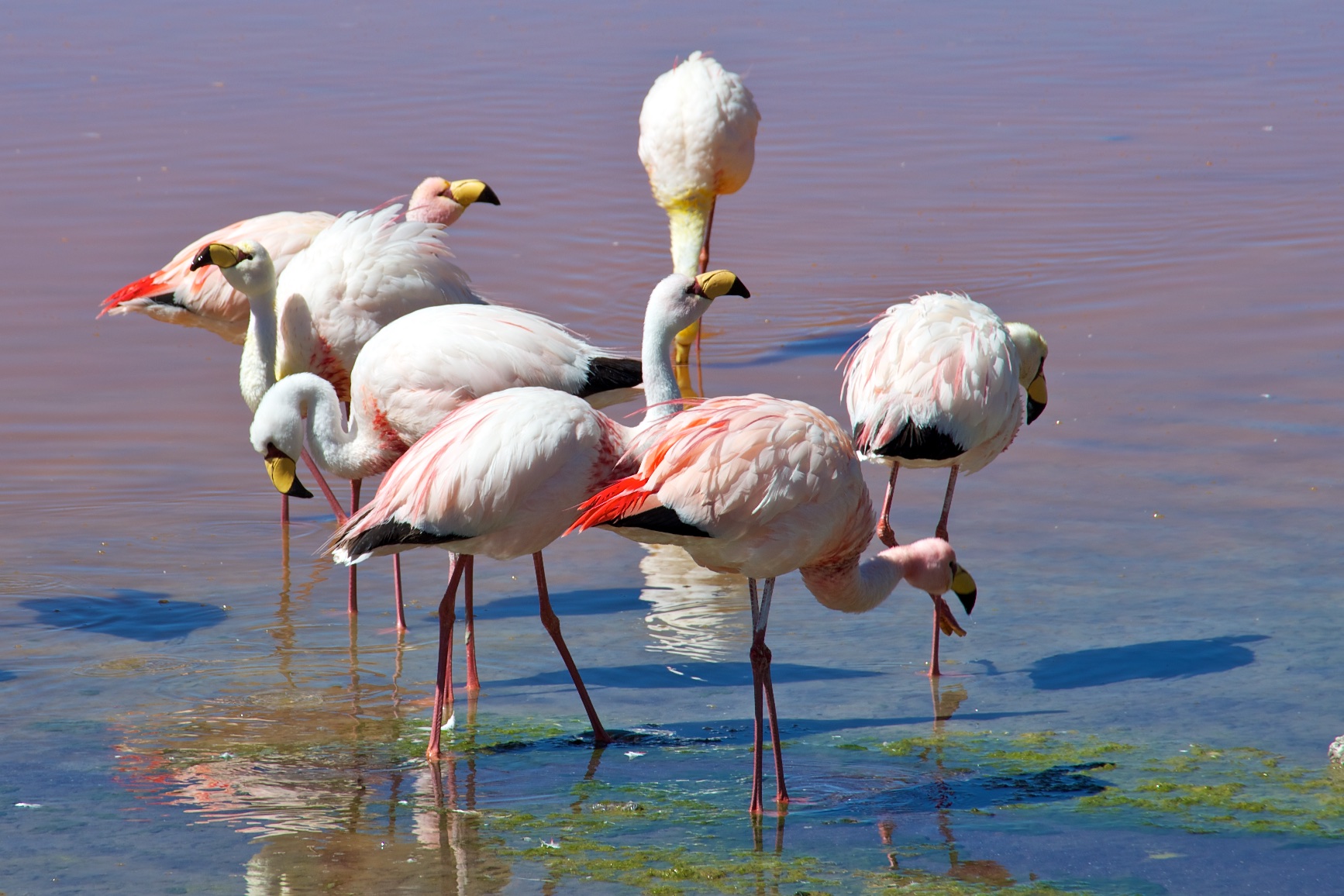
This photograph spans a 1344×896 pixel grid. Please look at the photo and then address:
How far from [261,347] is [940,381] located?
8.67 feet

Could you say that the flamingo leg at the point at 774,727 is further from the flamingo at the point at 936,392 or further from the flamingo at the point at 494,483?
the flamingo at the point at 936,392

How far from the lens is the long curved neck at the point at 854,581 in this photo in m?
4.80

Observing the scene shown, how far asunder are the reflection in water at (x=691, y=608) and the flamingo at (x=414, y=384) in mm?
687

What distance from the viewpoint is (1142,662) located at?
17.4 ft

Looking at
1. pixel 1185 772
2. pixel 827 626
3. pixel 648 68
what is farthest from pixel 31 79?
pixel 1185 772

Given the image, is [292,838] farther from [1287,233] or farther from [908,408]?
[1287,233]

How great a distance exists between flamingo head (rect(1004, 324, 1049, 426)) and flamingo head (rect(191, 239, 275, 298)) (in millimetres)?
2823

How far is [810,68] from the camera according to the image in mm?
15656

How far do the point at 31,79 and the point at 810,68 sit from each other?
6971mm

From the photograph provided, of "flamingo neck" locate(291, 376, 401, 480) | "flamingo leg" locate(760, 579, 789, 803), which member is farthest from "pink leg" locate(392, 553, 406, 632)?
"flamingo leg" locate(760, 579, 789, 803)

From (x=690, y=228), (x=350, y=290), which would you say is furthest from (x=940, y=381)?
(x=690, y=228)

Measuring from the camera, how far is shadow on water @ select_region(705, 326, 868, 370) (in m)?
8.95

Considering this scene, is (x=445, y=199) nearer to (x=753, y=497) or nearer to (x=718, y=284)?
(x=718, y=284)

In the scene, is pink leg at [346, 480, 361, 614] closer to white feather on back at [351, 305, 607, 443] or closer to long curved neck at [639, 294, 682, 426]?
white feather on back at [351, 305, 607, 443]
